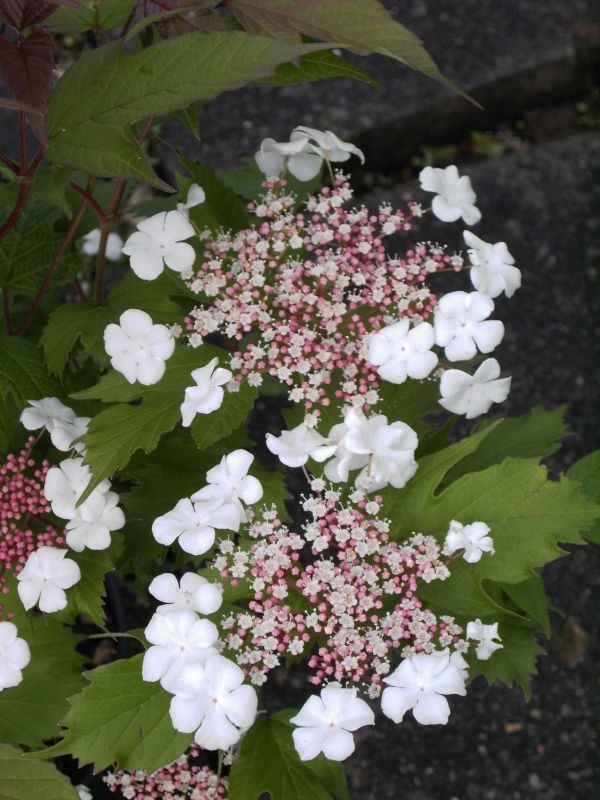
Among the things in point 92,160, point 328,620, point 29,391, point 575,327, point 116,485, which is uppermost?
point 92,160

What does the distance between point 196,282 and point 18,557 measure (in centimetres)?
31

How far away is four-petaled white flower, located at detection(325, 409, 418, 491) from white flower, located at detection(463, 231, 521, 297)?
180 millimetres

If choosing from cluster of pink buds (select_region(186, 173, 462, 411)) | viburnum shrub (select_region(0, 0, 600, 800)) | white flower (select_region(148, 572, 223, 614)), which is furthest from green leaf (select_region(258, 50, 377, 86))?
white flower (select_region(148, 572, 223, 614))

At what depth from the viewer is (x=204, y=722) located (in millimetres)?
806

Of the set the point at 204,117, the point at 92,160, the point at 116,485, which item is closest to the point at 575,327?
the point at 204,117

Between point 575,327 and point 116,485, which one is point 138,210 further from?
point 575,327

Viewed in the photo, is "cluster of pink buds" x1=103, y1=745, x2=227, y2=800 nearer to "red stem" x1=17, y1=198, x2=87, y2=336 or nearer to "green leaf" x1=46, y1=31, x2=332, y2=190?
"red stem" x1=17, y1=198, x2=87, y2=336

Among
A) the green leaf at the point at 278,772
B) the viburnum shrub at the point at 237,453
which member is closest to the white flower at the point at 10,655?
the viburnum shrub at the point at 237,453

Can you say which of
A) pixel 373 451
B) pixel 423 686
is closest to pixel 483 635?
pixel 423 686

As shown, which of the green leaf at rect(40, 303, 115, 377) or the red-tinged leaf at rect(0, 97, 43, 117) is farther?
the green leaf at rect(40, 303, 115, 377)

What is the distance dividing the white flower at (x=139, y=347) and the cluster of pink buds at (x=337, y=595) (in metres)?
0.17

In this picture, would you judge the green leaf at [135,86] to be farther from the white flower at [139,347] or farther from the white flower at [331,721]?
the white flower at [331,721]

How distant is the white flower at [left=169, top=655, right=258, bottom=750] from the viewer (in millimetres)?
787

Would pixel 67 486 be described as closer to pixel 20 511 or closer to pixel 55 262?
pixel 20 511
